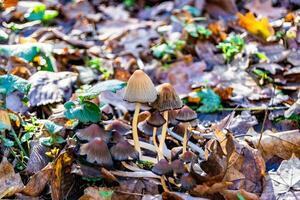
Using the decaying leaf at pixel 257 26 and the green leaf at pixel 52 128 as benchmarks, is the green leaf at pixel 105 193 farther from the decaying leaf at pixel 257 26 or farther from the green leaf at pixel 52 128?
the decaying leaf at pixel 257 26

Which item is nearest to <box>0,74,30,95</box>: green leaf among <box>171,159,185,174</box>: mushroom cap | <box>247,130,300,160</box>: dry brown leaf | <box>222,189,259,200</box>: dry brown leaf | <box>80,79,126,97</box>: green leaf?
<box>80,79,126,97</box>: green leaf

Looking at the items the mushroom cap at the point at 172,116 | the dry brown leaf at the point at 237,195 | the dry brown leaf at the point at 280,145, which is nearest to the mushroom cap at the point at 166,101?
the mushroom cap at the point at 172,116

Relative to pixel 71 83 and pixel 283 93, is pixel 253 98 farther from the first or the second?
pixel 71 83

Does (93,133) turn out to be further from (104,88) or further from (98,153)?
(104,88)

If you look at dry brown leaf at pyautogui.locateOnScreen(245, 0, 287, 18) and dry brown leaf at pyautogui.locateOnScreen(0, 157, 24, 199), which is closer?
dry brown leaf at pyautogui.locateOnScreen(0, 157, 24, 199)

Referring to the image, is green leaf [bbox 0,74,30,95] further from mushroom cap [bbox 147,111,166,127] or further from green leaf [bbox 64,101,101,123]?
mushroom cap [bbox 147,111,166,127]

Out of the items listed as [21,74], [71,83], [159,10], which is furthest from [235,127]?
[159,10]
